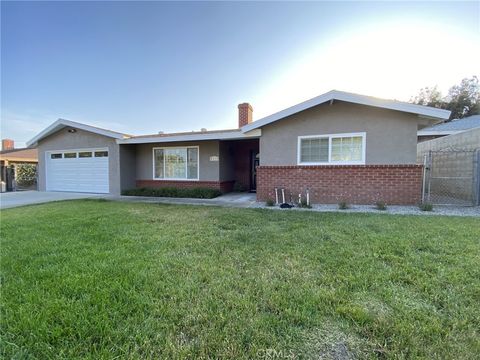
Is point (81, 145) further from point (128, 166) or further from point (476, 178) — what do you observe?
point (476, 178)

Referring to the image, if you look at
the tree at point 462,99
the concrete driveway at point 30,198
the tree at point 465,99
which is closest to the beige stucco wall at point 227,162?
the concrete driveway at point 30,198

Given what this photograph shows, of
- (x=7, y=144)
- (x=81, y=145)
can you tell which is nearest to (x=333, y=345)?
(x=81, y=145)

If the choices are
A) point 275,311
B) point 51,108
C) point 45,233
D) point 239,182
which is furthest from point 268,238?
point 51,108

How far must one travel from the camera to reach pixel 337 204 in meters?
8.66

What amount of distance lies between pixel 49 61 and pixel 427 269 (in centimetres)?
1520

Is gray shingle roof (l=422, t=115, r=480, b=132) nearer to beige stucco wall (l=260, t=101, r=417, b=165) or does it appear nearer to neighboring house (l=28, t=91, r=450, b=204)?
neighboring house (l=28, t=91, r=450, b=204)

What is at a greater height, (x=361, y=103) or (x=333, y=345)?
(x=361, y=103)

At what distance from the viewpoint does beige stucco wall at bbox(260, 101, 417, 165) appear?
8.12 m

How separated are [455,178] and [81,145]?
691 inches

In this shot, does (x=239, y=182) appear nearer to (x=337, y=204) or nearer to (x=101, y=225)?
(x=337, y=204)

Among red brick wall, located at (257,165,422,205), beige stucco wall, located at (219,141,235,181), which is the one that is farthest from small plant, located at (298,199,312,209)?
beige stucco wall, located at (219,141,235,181)

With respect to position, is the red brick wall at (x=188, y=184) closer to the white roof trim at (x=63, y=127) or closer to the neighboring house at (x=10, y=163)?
the white roof trim at (x=63, y=127)

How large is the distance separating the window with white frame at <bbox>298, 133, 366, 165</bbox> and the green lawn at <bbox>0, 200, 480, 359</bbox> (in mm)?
4054

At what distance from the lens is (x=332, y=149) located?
887cm
